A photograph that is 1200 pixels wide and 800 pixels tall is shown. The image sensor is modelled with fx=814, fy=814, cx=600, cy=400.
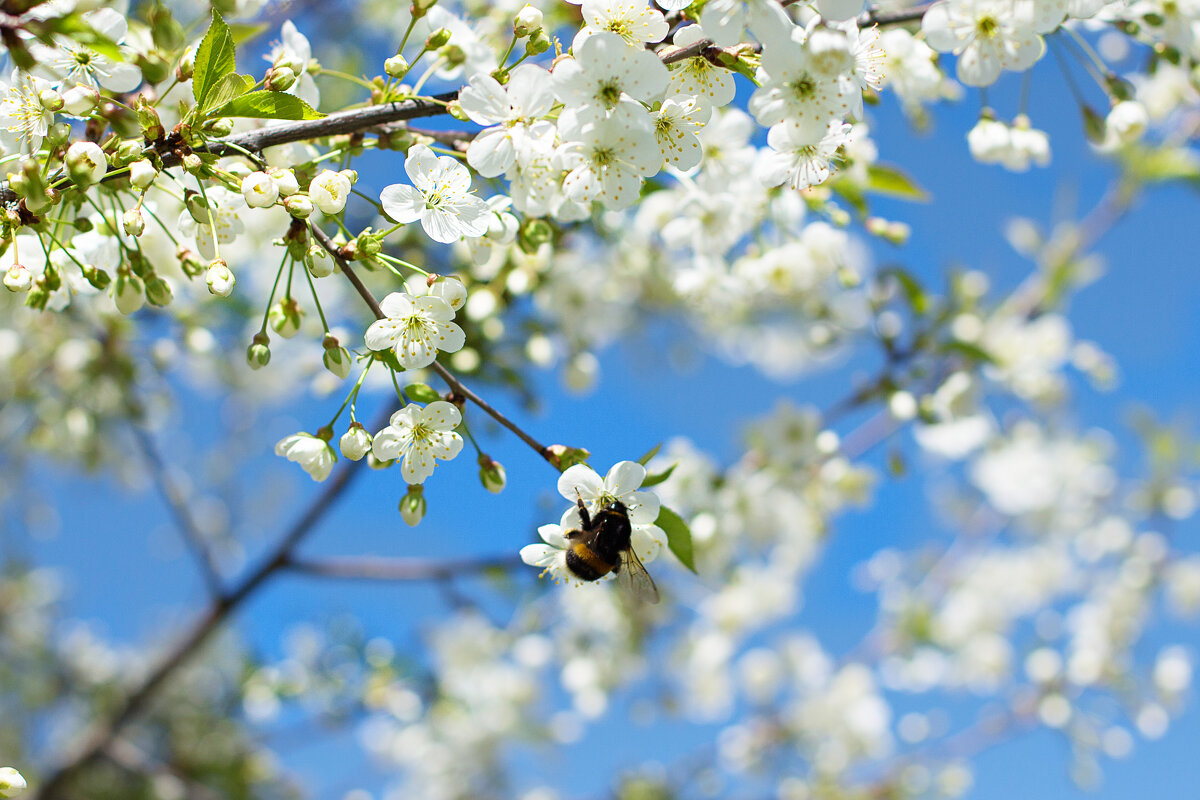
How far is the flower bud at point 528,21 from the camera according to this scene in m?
1.24

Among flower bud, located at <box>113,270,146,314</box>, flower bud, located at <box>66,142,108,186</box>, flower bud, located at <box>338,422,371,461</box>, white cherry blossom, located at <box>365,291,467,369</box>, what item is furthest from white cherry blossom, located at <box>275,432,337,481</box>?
flower bud, located at <box>66,142,108,186</box>

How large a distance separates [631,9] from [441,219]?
42 cm

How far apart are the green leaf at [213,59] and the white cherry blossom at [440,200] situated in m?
0.28

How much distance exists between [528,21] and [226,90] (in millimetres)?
452

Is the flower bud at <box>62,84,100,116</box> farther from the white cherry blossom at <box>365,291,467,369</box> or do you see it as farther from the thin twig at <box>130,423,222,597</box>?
the thin twig at <box>130,423,222,597</box>

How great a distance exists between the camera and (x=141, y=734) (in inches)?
215

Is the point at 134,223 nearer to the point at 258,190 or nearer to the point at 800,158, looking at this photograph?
the point at 258,190

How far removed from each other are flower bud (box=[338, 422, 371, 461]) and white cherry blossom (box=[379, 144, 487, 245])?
12.6 inches

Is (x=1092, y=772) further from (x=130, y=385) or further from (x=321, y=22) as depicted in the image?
(x=321, y=22)

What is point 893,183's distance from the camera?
1.98 meters

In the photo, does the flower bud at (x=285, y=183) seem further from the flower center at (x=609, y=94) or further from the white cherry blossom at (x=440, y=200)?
the flower center at (x=609, y=94)

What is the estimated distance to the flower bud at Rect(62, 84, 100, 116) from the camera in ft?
3.79

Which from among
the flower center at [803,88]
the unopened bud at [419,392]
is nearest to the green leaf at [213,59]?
the unopened bud at [419,392]

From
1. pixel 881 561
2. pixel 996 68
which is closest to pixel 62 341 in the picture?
pixel 996 68
